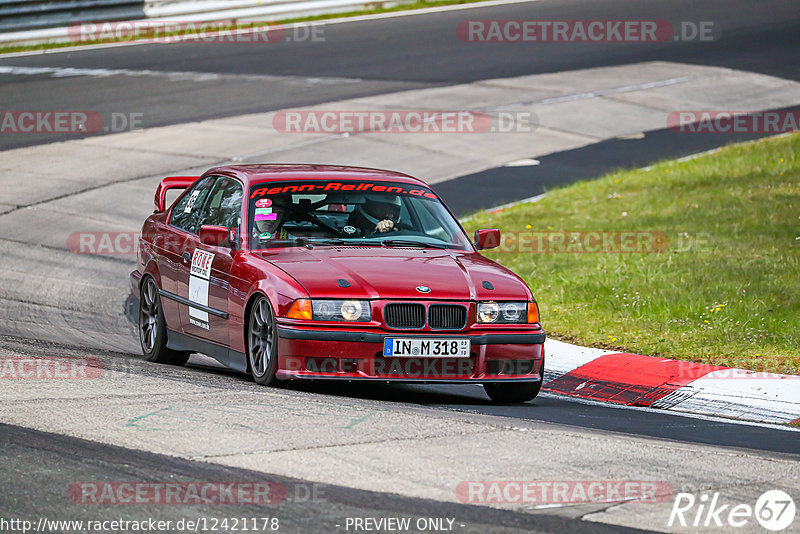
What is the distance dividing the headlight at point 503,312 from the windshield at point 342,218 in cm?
103

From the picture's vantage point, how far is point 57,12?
2878 centimetres

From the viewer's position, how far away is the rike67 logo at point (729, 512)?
5.30 m

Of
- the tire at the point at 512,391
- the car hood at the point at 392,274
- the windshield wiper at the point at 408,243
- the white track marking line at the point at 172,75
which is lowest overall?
the tire at the point at 512,391

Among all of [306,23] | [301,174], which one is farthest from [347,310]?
[306,23]

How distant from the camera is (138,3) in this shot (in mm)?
29469

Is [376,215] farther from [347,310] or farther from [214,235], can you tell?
[347,310]

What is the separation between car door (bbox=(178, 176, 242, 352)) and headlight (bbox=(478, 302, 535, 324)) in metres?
1.76

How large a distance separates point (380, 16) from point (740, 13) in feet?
30.8

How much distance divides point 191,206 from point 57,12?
67.1 feet

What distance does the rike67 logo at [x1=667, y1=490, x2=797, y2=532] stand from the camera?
530 cm

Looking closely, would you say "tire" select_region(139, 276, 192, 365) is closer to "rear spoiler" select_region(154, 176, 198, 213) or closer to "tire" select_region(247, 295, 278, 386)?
"rear spoiler" select_region(154, 176, 198, 213)

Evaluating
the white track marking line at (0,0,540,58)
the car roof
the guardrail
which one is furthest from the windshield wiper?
the guardrail

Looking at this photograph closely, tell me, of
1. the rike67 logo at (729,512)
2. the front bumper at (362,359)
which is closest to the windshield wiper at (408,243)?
the front bumper at (362,359)

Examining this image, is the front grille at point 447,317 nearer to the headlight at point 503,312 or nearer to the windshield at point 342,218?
the headlight at point 503,312
